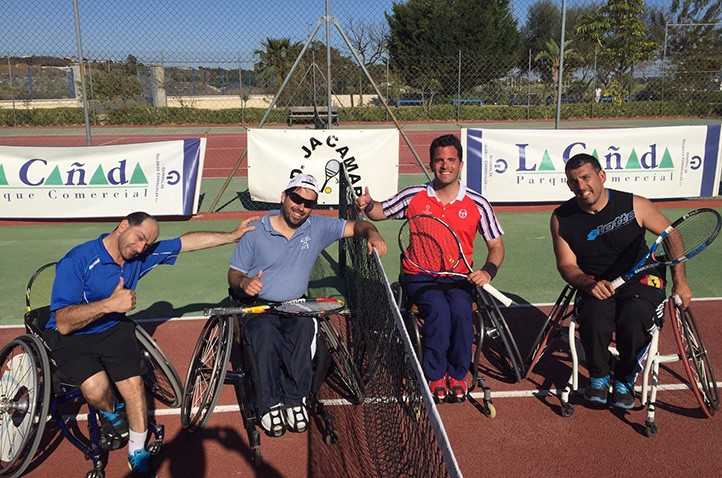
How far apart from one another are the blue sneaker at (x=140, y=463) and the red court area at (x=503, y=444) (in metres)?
0.13

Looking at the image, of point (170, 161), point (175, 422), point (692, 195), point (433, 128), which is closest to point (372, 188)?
point (170, 161)

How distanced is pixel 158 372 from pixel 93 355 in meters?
0.76

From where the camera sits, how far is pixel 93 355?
368 centimetres

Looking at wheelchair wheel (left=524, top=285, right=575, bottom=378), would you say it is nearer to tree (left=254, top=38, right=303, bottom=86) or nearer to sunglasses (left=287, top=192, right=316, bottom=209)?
sunglasses (left=287, top=192, right=316, bottom=209)

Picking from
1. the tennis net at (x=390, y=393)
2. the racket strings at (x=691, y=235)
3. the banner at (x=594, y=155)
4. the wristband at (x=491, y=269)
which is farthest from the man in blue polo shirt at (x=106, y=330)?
the banner at (x=594, y=155)

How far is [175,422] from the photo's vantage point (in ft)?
14.1

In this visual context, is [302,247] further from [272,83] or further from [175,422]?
[272,83]

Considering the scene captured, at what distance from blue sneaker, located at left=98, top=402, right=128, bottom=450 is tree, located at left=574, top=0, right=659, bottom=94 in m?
34.2

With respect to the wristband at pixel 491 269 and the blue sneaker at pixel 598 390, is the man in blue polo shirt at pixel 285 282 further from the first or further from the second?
the blue sneaker at pixel 598 390

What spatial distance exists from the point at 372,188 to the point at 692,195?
5.54m

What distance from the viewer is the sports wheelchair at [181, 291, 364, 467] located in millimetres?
3738

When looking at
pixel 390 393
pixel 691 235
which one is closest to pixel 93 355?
pixel 390 393

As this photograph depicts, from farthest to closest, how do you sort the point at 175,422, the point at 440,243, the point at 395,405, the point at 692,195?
the point at 692,195, the point at 440,243, the point at 175,422, the point at 395,405

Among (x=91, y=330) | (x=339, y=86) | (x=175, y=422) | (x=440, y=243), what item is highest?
(x=339, y=86)
